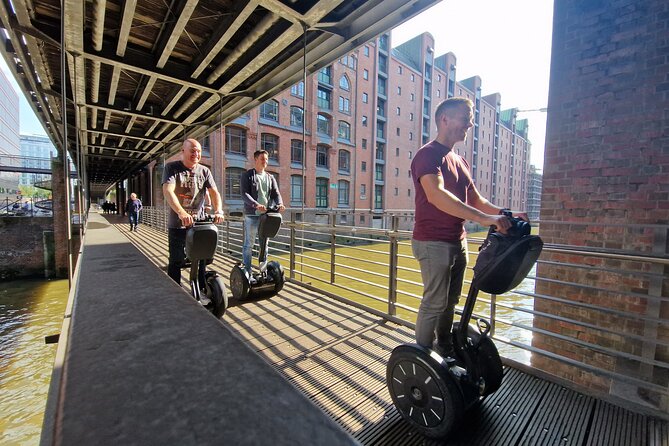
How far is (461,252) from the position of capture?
1.85 meters

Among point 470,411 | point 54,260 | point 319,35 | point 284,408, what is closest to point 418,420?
point 470,411

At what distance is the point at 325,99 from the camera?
27.3 metres

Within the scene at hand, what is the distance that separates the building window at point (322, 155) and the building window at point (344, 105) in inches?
156

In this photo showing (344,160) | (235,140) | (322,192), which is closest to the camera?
(235,140)

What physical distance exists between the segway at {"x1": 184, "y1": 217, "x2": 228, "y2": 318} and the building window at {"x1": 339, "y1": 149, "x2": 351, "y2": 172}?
26.4 metres

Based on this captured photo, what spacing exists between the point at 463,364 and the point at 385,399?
1.99 feet

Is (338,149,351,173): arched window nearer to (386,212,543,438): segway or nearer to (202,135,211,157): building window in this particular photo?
(202,135,211,157): building window

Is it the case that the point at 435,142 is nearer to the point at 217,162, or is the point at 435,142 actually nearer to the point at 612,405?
the point at 612,405

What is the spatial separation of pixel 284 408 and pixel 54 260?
19.8 m

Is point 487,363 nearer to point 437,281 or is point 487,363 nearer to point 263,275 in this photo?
point 437,281

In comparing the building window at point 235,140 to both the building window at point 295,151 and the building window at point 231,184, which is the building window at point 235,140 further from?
the building window at point 295,151

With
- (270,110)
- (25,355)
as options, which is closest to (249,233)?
(25,355)

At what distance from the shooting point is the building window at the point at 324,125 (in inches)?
1059

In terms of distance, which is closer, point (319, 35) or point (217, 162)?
point (319, 35)
